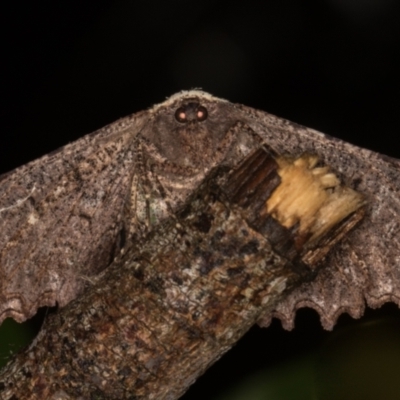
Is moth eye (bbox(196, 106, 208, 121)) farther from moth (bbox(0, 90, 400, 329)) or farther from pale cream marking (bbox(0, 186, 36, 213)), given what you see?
pale cream marking (bbox(0, 186, 36, 213))

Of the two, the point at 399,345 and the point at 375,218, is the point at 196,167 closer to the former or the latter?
the point at 375,218

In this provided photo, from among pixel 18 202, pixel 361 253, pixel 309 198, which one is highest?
pixel 18 202

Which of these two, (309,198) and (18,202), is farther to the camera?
(18,202)

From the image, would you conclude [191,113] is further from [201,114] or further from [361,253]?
[361,253]

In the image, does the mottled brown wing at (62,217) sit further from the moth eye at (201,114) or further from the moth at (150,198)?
the moth eye at (201,114)

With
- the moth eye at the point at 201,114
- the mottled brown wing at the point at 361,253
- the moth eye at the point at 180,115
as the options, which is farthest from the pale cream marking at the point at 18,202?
the mottled brown wing at the point at 361,253

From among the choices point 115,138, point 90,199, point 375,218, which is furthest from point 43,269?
point 375,218

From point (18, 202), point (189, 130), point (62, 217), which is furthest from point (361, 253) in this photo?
point (18, 202)

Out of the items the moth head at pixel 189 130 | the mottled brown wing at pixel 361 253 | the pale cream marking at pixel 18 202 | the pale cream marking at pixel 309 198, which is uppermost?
the pale cream marking at pixel 18 202

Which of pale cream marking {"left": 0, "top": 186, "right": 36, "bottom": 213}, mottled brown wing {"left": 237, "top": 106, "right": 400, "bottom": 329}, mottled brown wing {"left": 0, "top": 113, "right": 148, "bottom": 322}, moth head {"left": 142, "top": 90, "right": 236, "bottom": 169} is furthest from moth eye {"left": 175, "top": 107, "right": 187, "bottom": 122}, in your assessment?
pale cream marking {"left": 0, "top": 186, "right": 36, "bottom": 213}
